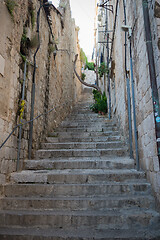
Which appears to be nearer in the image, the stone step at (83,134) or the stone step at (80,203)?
the stone step at (80,203)

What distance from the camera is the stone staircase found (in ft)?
7.72

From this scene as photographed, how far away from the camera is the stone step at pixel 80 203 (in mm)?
2734

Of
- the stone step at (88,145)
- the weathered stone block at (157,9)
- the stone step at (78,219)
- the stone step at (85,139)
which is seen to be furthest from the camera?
the stone step at (85,139)

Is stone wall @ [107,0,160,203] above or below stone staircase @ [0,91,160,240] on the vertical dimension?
above

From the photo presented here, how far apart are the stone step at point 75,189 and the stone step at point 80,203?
0.21 meters

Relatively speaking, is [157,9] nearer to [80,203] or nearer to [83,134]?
[80,203]

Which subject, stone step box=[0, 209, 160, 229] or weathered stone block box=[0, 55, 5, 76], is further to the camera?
weathered stone block box=[0, 55, 5, 76]

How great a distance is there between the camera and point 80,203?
9.02 feet

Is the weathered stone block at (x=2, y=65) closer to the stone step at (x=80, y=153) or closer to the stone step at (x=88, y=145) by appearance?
the stone step at (x=80, y=153)

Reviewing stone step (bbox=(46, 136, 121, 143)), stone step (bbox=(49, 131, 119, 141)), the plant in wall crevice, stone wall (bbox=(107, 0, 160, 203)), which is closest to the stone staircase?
stone wall (bbox=(107, 0, 160, 203))

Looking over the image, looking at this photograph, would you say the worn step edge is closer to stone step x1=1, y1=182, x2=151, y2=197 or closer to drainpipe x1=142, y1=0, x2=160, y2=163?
stone step x1=1, y1=182, x2=151, y2=197

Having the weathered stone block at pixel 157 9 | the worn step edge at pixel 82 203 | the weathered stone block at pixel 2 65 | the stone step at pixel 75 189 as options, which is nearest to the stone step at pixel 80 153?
the stone step at pixel 75 189

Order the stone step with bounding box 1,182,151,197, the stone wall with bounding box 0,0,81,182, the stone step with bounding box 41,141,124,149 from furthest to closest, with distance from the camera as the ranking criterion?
1. the stone step with bounding box 41,141,124,149
2. the stone wall with bounding box 0,0,81,182
3. the stone step with bounding box 1,182,151,197

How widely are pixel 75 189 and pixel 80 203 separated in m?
0.32
